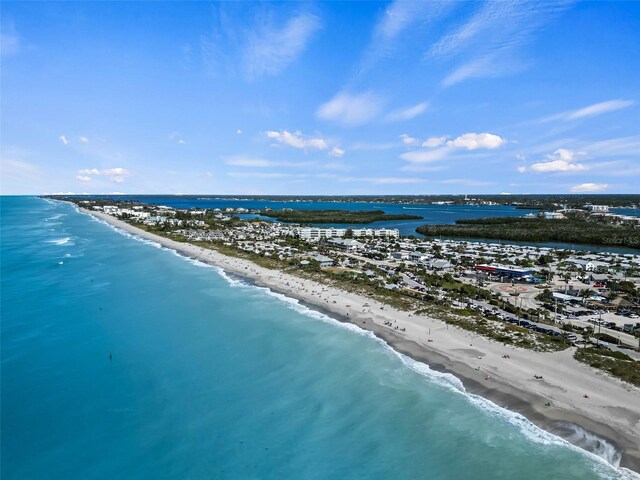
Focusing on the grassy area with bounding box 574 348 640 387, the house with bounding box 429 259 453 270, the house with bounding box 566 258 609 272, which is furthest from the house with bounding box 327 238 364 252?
the grassy area with bounding box 574 348 640 387

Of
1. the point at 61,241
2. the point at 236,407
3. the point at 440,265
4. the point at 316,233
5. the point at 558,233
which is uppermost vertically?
the point at 558,233

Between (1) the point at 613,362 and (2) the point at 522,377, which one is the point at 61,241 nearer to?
(2) the point at 522,377

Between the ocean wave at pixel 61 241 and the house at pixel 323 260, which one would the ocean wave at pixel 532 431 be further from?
the ocean wave at pixel 61 241

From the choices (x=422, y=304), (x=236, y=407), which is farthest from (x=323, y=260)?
(x=236, y=407)

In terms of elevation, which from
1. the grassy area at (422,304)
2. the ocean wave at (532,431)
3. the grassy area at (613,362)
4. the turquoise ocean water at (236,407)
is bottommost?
the turquoise ocean water at (236,407)

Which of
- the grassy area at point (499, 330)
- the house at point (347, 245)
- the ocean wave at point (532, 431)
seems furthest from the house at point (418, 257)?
the ocean wave at point (532, 431)
